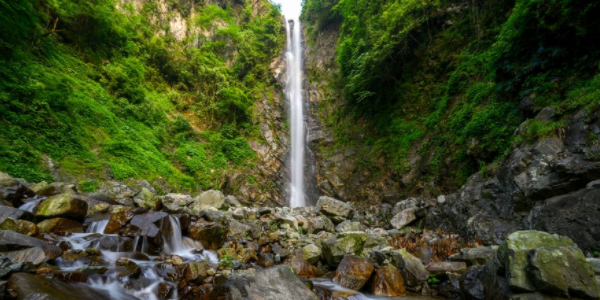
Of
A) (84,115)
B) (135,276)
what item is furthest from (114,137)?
(135,276)

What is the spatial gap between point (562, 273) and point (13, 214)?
30.7 feet

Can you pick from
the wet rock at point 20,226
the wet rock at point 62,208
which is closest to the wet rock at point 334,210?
the wet rock at point 62,208

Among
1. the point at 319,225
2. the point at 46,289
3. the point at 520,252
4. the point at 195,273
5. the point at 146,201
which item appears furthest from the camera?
the point at 319,225

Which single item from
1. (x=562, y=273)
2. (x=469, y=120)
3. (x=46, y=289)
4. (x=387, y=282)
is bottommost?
(x=387, y=282)

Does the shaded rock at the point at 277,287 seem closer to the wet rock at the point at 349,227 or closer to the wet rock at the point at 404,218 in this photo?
the wet rock at the point at 349,227

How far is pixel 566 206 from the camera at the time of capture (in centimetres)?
514

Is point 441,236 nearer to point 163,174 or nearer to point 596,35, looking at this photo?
point 596,35

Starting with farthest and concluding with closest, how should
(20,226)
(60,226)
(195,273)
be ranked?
(60,226)
(20,226)
(195,273)

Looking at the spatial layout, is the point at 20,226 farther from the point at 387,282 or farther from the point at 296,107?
the point at 296,107

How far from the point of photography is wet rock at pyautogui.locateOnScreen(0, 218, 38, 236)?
4922mm

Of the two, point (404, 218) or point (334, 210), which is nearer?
point (404, 218)

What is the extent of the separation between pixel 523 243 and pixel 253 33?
2985 centimetres

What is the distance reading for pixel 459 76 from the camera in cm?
1181

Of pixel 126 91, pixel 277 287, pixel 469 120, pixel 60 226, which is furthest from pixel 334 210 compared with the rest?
pixel 126 91
